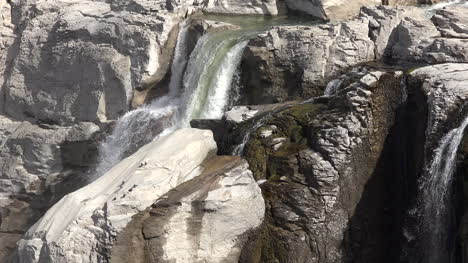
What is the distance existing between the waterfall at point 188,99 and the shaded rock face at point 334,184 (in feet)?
14.7

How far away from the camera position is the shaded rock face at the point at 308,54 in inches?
628

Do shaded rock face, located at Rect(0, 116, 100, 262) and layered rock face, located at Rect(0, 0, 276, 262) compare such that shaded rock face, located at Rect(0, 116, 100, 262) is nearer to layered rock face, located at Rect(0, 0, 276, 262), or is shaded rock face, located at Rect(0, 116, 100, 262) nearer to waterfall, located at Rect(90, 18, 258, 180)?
layered rock face, located at Rect(0, 0, 276, 262)

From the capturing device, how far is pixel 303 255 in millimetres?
11828

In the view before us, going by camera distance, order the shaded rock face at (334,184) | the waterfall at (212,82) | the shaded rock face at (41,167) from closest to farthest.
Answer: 1. the shaded rock face at (334,184)
2. the waterfall at (212,82)
3. the shaded rock face at (41,167)

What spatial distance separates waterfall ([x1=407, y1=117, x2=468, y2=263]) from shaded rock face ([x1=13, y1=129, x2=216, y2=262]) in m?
3.58

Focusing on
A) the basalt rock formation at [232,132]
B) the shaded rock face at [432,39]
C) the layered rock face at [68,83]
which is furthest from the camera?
the layered rock face at [68,83]

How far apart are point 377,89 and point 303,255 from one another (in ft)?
9.68

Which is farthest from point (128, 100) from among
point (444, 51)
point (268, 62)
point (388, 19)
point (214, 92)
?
point (444, 51)

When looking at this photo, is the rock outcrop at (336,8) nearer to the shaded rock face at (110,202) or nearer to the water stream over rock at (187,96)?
the water stream over rock at (187,96)

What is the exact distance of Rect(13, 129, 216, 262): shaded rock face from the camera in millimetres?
11031

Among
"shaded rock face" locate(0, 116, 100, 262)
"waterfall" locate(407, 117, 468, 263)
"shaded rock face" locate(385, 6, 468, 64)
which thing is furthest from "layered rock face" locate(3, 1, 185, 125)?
"waterfall" locate(407, 117, 468, 263)

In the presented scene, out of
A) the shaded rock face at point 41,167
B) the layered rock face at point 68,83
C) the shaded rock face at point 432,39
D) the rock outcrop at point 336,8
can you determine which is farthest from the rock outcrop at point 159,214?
the rock outcrop at point 336,8

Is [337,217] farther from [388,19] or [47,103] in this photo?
[47,103]

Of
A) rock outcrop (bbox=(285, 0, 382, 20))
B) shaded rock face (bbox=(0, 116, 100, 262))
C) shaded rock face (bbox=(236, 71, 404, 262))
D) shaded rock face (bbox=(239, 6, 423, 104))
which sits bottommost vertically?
shaded rock face (bbox=(0, 116, 100, 262))
